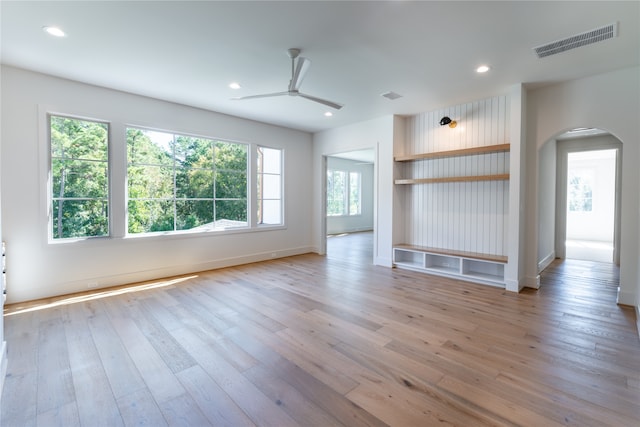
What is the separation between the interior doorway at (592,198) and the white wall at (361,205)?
20.1 feet

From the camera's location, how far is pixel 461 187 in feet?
15.6

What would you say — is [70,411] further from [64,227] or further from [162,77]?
[162,77]

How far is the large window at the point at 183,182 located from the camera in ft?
14.4

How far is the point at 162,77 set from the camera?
143 inches

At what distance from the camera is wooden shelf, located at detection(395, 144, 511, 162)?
162 inches

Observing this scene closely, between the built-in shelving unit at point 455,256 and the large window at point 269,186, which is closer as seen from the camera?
the built-in shelving unit at point 455,256

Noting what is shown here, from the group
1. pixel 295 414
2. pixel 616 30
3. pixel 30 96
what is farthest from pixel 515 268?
pixel 30 96

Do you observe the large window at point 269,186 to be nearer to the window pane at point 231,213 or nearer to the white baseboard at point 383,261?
the window pane at point 231,213

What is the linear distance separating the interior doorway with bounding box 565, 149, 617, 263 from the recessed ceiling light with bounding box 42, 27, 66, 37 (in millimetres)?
10615

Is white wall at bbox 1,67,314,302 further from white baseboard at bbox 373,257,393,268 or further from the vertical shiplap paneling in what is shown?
the vertical shiplap paneling

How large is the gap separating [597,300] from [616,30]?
2.99 metres

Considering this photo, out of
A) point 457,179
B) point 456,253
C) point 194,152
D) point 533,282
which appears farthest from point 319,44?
point 533,282

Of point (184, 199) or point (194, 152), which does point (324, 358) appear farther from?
point (194, 152)

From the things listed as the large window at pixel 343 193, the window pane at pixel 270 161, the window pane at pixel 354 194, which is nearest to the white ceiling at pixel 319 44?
the window pane at pixel 270 161
